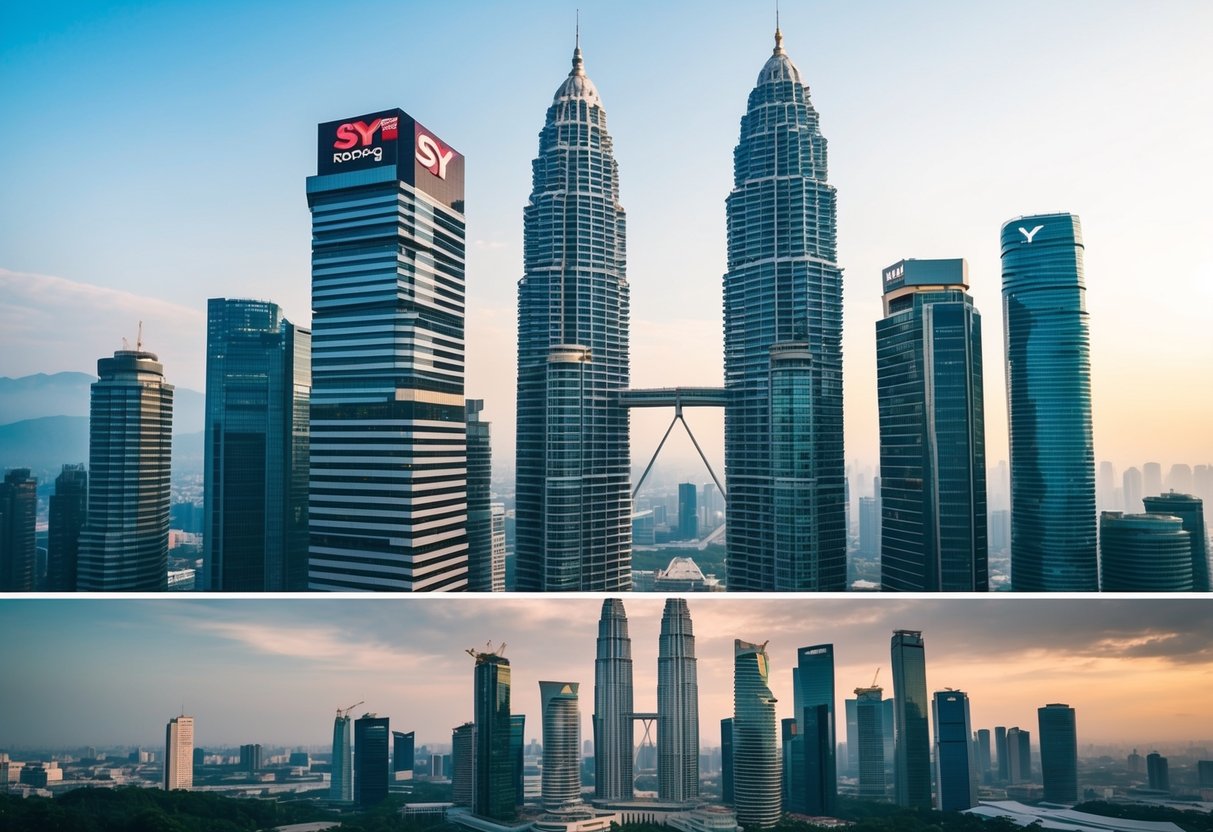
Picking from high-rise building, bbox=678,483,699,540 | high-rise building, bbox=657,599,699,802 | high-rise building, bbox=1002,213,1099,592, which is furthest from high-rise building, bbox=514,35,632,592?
high-rise building, bbox=657,599,699,802

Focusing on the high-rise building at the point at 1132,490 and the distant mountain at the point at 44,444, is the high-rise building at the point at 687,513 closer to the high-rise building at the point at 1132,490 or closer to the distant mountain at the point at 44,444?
the high-rise building at the point at 1132,490

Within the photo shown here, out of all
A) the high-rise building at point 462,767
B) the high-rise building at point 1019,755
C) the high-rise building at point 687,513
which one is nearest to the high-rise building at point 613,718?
the high-rise building at point 462,767

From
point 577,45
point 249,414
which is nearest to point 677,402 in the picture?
point 577,45

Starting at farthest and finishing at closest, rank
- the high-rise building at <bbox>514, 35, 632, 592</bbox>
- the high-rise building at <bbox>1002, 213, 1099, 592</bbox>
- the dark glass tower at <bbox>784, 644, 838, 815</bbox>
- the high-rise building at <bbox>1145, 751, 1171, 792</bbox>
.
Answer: the high-rise building at <bbox>514, 35, 632, 592</bbox> < the high-rise building at <bbox>1002, 213, 1099, 592</bbox> < the dark glass tower at <bbox>784, 644, 838, 815</bbox> < the high-rise building at <bbox>1145, 751, 1171, 792</bbox>

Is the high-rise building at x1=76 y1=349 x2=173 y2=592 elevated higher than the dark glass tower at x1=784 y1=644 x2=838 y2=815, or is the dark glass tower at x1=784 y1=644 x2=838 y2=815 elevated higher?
the high-rise building at x1=76 y1=349 x2=173 y2=592

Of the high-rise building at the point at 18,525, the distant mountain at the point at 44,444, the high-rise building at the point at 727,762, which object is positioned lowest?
the high-rise building at the point at 727,762

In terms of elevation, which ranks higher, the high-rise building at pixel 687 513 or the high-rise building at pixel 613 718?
the high-rise building at pixel 687 513

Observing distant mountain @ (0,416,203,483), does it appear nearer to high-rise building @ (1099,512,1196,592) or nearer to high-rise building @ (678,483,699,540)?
high-rise building @ (678,483,699,540)
